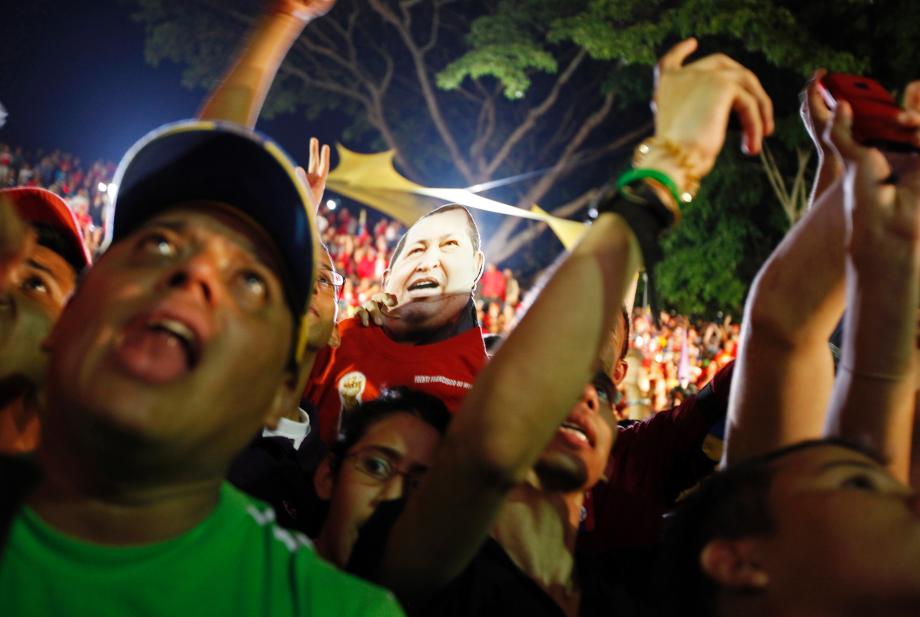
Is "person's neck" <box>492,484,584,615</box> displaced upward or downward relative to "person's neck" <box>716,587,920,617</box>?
downward

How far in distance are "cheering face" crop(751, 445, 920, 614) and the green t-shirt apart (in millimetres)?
726

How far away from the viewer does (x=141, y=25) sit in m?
30.9

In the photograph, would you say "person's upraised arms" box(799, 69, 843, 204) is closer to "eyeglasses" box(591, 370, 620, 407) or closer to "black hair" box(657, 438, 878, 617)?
"black hair" box(657, 438, 878, 617)

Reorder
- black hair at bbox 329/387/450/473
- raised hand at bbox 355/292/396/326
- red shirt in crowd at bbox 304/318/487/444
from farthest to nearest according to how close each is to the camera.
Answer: raised hand at bbox 355/292/396/326 < red shirt in crowd at bbox 304/318/487/444 < black hair at bbox 329/387/450/473

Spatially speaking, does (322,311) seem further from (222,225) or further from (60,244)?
(222,225)

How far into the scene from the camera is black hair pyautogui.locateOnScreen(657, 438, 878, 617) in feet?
4.94

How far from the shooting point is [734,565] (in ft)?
4.85

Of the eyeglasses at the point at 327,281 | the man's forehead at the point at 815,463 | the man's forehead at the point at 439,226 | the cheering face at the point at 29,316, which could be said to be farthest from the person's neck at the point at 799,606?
the man's forehead at the point at 439,226

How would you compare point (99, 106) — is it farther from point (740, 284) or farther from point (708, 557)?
point (708, 557)

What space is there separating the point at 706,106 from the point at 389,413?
1274 mm

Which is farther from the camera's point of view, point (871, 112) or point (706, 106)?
Result: point (871, 112)

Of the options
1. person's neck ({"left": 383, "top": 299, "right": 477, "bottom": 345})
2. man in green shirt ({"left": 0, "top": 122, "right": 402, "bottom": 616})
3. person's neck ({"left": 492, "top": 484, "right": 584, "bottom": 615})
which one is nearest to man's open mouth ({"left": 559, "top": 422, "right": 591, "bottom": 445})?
person's neck ({"left": 492, "top": 484, "right": 584, "bottom": 615})

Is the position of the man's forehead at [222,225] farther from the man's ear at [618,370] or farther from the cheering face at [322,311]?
the man's ear at [618,370]

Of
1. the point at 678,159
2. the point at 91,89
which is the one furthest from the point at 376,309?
the point at 91,89
